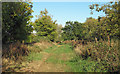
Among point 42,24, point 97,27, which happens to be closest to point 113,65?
point 97,27

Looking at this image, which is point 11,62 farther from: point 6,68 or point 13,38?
point 13,38

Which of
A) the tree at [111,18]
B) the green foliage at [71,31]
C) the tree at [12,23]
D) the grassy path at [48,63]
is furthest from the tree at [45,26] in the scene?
the tree at [111,18]

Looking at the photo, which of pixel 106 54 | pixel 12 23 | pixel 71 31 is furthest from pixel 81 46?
pixel 71 31

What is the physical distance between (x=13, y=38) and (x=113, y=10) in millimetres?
9865

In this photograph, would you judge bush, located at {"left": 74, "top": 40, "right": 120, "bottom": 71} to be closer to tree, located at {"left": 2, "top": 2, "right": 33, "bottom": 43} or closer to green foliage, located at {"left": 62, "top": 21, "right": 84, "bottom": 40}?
tree, located at {"left": 2, "top": 2, "right": 33, "bottom": 43}

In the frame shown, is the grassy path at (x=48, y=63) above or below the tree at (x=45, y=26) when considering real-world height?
below

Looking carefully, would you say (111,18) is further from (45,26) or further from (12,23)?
(45,26)

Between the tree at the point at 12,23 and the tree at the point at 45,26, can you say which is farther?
the tree at the point at 45,26

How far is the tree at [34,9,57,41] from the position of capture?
27250 millimetres

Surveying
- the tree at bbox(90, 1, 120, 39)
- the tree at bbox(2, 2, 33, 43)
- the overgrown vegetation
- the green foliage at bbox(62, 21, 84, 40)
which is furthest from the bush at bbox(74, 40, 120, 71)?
the green foliage at bbox(62, 21, 84, 40)

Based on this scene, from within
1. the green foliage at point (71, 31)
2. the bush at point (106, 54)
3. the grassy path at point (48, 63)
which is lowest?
the grassy path at point (48, 63)

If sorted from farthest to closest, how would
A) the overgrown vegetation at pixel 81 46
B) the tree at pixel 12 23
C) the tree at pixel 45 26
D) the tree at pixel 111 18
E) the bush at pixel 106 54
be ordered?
the tree at pixel 45 26 < the tree at pixel 12 23 < the tree at pixel 111 18 < the overgrown vegetation at pixel 81 46 < the bush at pixel 106 54

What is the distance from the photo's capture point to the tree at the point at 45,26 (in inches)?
1073

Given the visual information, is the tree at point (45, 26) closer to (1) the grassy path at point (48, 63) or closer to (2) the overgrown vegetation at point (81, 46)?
(2) the overgrown vegetation at point (81, 46)
